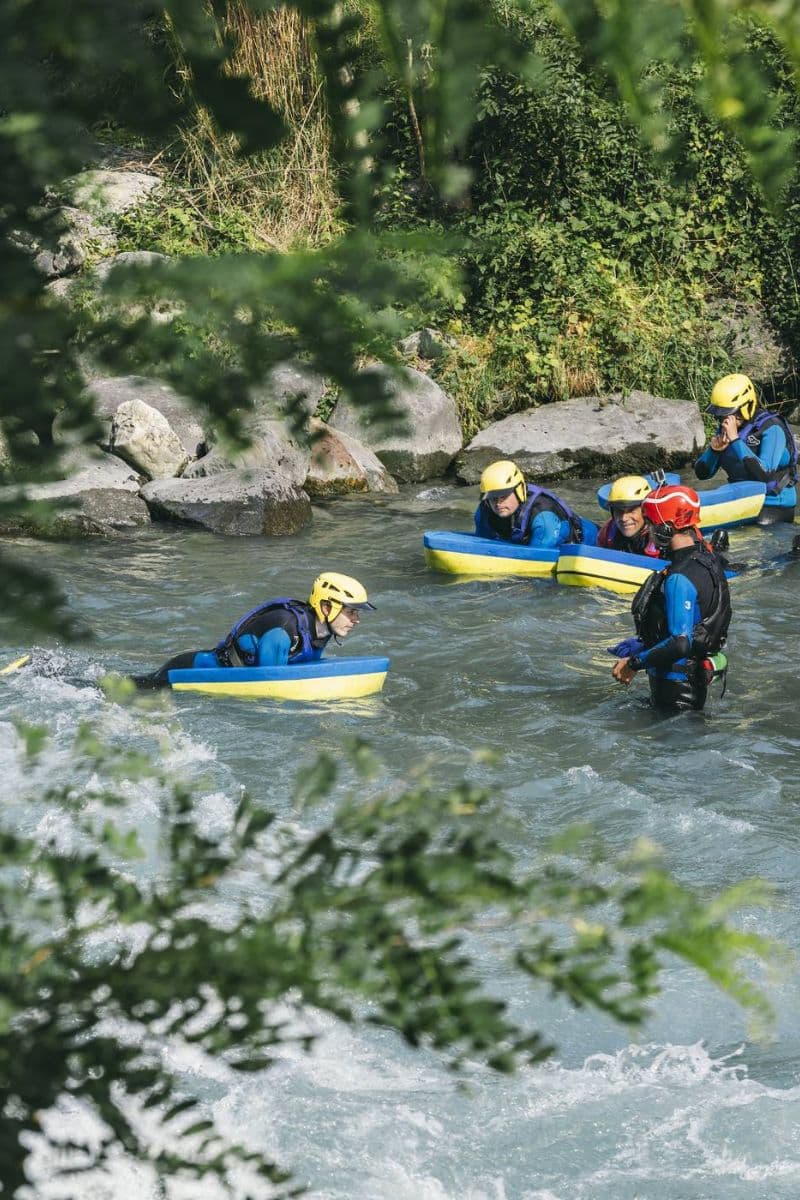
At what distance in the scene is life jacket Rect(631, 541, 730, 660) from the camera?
810 centimetres

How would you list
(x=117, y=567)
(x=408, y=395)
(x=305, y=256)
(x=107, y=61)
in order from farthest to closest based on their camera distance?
(x=408, y=395)
(x=117, y=567)
(x=305, y=256)
(x=107, y=61)

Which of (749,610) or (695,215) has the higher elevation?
(695,215)

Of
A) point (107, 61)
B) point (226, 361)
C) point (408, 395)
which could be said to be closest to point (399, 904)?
point (226, 361)

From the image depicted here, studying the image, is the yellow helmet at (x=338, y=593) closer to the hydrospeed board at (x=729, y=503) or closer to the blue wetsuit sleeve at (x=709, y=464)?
the hydrospeed board at (x=729, y=503)

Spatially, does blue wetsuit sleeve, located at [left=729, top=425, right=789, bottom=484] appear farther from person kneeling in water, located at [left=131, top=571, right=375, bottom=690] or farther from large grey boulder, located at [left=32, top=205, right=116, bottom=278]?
large grey boulder, located at [left=32, top=205, right=116, bottom=278]

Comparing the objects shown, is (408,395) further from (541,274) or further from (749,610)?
(749,610)

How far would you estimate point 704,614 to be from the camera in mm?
8094

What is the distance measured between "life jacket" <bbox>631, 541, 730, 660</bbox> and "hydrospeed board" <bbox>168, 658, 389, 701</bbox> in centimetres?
177

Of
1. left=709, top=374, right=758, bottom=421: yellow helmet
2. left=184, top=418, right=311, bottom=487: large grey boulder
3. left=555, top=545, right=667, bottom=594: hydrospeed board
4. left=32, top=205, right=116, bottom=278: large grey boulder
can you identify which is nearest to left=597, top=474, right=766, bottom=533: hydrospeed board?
left=709, top=374, right=758, bottom=421: yellow helmet

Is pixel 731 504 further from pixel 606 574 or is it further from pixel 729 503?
pixel 606 574

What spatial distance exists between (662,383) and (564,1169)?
1430 cm

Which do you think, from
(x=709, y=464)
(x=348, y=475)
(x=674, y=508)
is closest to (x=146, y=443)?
(x=348, y=475)

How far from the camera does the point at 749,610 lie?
11.3 metres


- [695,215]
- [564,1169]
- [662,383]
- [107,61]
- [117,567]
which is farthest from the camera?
[695,215]
